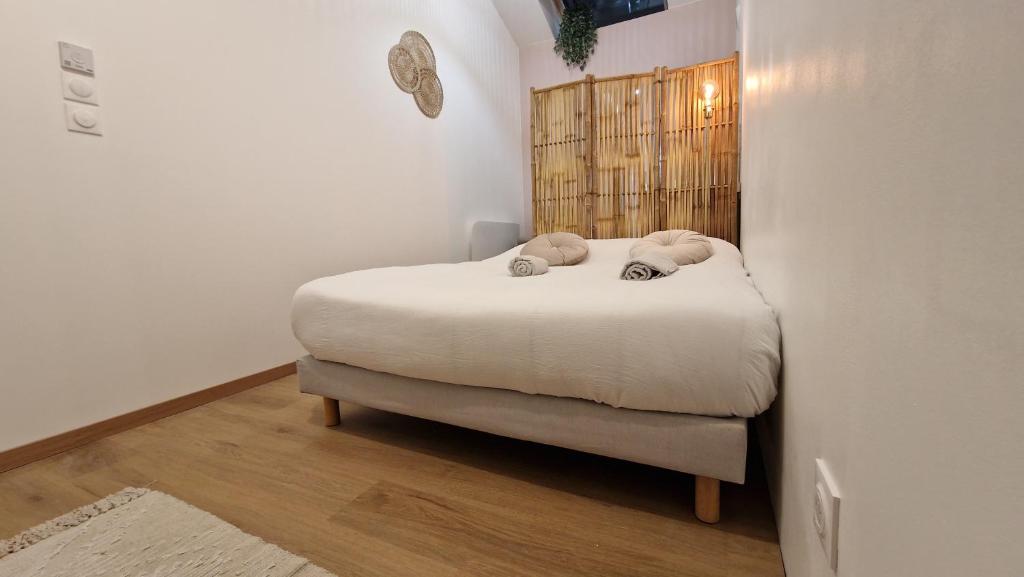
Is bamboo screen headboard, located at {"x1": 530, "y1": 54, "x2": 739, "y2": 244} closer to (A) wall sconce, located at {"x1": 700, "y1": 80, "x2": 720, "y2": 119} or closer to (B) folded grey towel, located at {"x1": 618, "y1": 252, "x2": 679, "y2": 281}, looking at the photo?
(A) wall sconce, located at {"x1": 700, "y1": 80, "x2": 720, "y2": 119}

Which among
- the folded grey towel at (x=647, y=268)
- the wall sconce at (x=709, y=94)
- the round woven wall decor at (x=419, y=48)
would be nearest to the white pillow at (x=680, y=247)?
the folded grey towel at (x=647, y=268)

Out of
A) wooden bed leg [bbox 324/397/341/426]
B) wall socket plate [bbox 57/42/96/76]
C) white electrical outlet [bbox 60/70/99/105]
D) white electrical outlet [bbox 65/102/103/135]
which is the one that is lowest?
wooden bed leg [bbox 324/397/341/426]

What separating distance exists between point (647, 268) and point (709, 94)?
2.33 meters

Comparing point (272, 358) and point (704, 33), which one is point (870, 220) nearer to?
point (272, 358)

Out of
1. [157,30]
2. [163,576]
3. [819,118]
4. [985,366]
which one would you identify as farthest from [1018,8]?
[157,30]

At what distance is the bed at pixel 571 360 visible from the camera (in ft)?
3.35

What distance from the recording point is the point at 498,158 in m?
4.61

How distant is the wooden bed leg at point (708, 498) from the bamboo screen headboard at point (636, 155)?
2.68 meters

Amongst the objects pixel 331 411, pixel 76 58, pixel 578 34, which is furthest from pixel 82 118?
pixel 578 34

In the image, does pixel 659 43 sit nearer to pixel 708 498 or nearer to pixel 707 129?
pixel 707 129

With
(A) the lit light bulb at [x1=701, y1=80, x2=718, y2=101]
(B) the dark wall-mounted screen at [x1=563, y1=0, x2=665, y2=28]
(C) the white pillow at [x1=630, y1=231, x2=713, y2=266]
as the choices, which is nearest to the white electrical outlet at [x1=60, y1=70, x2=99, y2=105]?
(C) the white pillow at [x1=630, y1=231, x2=713, y2=266]

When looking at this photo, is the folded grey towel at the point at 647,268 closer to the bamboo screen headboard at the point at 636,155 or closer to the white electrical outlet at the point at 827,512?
the white electrical outlet at the point at 827,512

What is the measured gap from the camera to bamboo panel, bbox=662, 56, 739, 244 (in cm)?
326

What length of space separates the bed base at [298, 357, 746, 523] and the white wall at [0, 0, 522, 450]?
1.04 meters
